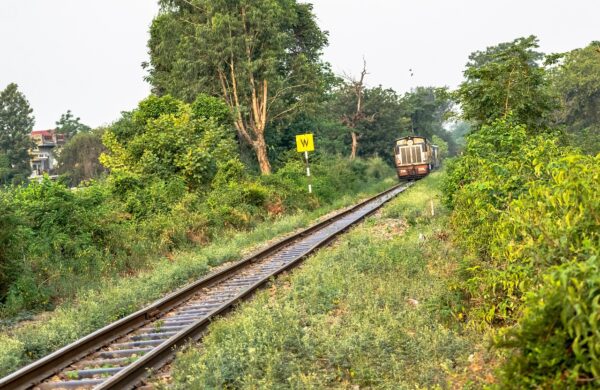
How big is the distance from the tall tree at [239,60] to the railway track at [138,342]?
2032 cm

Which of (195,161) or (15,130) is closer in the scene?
(195,161)

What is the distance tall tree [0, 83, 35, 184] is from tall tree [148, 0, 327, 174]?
38.2 meters

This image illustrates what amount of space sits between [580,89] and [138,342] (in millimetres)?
49880

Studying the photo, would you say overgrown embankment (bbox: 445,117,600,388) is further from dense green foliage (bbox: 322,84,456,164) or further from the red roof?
the red roof

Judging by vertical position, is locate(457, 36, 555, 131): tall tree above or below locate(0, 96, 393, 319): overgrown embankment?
above

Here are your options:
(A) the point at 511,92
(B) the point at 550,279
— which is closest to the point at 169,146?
(A) the point at 511,92

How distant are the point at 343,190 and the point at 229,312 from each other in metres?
27.7

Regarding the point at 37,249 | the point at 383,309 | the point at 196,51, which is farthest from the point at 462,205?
the point at 196,51

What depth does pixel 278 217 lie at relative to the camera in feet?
78.3

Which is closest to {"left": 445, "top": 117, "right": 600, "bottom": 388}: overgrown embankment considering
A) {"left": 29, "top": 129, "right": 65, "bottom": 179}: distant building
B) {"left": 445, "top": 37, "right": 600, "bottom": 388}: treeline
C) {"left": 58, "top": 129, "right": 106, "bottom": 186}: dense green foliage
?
{"left": 445, "top": 37, "right": 600, "bottom": 388}: treeline

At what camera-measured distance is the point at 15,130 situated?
68125 millimetres

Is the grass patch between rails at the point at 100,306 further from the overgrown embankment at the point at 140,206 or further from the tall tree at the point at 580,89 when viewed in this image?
the tall tree at the point at 580,89

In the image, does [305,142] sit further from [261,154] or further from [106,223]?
[106,223]

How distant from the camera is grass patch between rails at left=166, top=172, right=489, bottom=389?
5980 mm
